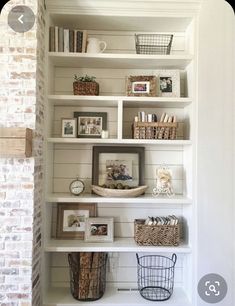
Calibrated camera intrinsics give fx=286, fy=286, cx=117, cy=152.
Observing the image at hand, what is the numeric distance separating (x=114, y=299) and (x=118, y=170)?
39.6 inches

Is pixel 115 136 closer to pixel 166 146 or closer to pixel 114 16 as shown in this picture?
pixel 166 146

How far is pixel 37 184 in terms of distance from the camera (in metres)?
2.01

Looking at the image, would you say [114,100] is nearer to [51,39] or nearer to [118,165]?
[118,165]

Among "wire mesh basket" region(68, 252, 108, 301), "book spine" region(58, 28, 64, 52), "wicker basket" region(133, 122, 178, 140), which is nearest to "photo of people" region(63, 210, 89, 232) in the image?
"wire mesh basket" region(68, 252, 108, 301)

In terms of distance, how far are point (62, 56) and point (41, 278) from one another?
5.51 ft

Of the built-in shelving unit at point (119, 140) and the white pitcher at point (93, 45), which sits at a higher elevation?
the white pitcher at point (93, 45)

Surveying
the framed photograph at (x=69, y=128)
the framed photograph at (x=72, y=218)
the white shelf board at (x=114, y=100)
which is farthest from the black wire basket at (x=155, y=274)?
the white shelf board at (x=114, y=100)

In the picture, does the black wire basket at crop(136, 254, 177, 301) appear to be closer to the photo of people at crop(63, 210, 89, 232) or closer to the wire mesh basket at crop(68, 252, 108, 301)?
the wire mesh basket at crop(68, 252, 108, 301)

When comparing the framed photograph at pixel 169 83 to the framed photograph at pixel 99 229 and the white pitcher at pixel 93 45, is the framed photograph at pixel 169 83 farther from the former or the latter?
the framed photograph at pixel 99 229

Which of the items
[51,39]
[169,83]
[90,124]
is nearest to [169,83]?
[169,83]

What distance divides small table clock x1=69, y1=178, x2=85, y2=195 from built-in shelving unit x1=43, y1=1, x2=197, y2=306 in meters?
0.07

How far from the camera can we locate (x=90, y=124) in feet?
7.89

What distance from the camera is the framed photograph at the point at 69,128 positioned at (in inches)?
91.7

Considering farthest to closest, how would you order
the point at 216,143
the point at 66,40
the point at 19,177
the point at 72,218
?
the point at 72,218
the point at 66,40
the point at 216,143
the point at 19,177
